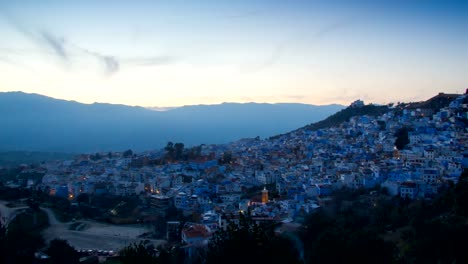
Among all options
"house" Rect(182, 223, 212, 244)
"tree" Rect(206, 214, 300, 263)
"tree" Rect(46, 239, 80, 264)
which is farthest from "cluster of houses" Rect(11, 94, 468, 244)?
"tree" Rect(206, 214, 300, 263)

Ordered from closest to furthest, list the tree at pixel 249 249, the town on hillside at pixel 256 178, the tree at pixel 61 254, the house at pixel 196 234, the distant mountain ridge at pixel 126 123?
the tree at pixel 249 249, the tree at pixel 61 254, the house at pixel 196 234, the town on hillside at pixel 256 178, the distant mountain ridge at pixel 126 123

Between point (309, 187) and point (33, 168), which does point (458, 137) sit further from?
point (33, 168)

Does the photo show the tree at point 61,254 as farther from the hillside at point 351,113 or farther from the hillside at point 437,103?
the hillside at point 351,113

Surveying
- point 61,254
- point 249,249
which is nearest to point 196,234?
point 61,254

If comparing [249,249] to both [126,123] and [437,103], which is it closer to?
[437,103]

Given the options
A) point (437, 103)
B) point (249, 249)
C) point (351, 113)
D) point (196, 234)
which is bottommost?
point (196, 234)

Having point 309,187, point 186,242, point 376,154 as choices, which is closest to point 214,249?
point 186,242

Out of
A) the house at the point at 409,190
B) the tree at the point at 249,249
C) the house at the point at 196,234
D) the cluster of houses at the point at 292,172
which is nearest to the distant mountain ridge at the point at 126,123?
the cluster of houses at the point at 292,172
